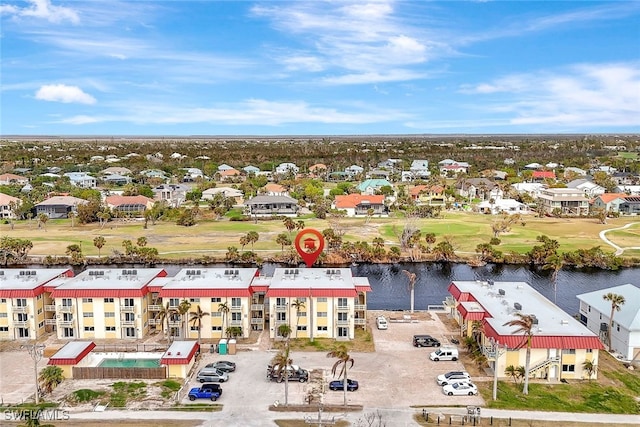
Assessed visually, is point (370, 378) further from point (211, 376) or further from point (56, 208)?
point (56, 208)

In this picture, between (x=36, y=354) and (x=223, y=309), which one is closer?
(x=36, y=354)

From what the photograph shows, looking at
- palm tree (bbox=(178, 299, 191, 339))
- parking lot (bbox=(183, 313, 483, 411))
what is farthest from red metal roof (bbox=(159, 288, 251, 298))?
parking lot (bbox=(183, 313, 483, 411))

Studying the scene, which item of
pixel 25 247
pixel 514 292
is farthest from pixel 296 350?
pixel 25 247

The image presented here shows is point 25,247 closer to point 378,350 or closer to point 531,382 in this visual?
point 378,350

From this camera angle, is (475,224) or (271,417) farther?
(475,224)

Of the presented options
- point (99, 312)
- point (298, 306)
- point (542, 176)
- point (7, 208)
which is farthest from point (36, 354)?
point (542, 176)
